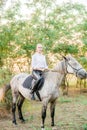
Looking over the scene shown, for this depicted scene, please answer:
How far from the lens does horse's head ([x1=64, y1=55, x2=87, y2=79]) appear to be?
874 cm

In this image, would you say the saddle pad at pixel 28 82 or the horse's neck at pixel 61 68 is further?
the saddle pad at pixel 28 82

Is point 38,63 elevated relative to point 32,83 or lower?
elevated

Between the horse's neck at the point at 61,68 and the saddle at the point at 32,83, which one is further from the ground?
the horse's neck at the point at 61,68

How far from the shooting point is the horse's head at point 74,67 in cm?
874

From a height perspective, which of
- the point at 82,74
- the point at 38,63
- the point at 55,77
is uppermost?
the point at 38,63

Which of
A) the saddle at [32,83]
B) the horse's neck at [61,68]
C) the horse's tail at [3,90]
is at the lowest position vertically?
the horse's tail at [3,90]

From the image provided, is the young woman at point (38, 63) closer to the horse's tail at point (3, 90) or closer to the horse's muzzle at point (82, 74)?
the horse's muzzle at point (82, 74)

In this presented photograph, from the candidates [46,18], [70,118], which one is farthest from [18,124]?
[46,18]

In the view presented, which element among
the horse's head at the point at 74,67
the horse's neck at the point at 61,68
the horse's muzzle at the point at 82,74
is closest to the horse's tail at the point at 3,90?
the horse's neck at the point at 61,68

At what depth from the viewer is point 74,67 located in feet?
29.4

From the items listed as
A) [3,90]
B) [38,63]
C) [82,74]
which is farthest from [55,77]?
[3,90]

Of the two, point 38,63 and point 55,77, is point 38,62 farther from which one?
point 55,77

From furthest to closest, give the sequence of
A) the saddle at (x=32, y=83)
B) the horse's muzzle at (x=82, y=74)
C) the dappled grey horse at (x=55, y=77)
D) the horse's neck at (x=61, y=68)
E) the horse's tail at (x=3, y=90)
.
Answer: the horse's tail at (x=3, y=90) → the saddle at (x=32, y=83) → the horse's neck at (x=61, y=68) → the dappled grey horse at (x=55, y=77) → the horse's muzzle at (x=82, y=74)

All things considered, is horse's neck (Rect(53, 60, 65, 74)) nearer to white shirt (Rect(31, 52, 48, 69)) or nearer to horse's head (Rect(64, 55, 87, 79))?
horse's head (Rect(64, 55, 87, 79))
